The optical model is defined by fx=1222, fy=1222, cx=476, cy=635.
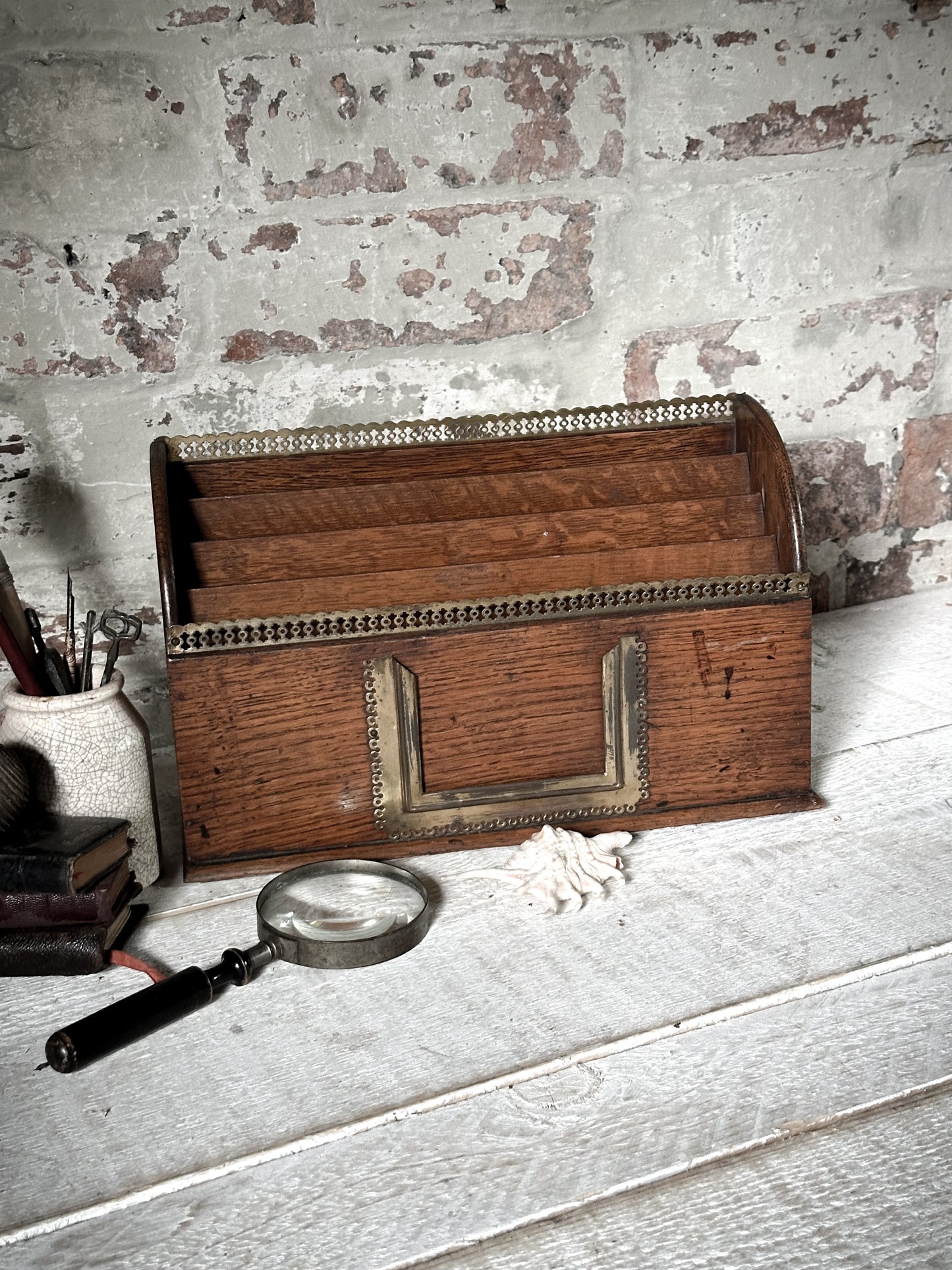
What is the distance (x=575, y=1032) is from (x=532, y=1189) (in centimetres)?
23

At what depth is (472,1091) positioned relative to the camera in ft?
3.91

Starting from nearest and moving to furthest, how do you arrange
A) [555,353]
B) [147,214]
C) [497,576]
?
[497,576] → [147,214] → [555,353]

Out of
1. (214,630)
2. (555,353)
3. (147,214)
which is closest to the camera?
(214,630)

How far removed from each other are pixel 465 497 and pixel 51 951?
0.82m

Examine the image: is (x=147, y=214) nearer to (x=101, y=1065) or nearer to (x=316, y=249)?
(x=316, y=249)

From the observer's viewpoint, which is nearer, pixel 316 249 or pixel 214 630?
pixel 214 630

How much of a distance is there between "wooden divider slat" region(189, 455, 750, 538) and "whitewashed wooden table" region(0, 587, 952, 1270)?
1.62ft

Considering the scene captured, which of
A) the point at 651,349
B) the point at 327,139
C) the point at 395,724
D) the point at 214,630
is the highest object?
the point at 327,139

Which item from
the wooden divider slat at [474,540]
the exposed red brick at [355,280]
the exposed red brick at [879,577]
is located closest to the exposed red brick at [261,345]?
the exposed red brick at [355,280]

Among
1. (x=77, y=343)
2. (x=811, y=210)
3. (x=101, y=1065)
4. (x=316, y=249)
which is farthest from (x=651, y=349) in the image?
(x=101, y=1065)

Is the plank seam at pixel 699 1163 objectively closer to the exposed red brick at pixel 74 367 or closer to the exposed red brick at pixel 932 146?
the exposed red brick at pixel 74 367

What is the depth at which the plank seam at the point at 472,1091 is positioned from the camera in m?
1.06

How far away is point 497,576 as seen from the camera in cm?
167

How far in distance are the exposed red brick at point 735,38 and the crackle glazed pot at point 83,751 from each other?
5.26 ft
